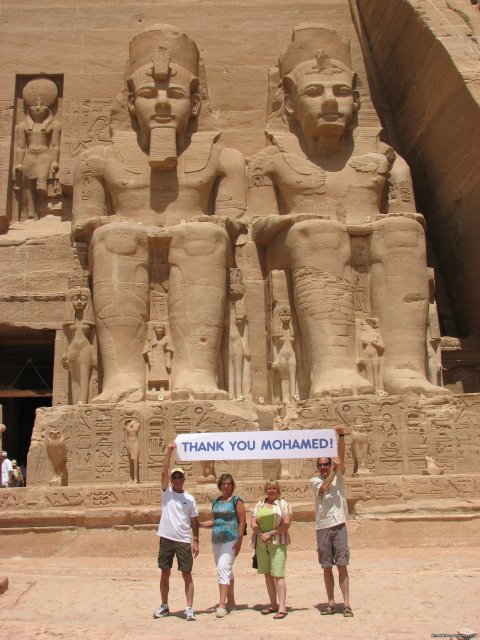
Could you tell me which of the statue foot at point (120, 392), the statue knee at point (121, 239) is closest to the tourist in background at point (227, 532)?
the statue foot at point (120, 392)

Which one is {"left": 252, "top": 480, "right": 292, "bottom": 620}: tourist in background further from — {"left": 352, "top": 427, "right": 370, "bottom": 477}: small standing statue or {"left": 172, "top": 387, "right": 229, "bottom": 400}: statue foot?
{"left": 172, "top": 387, "right": 229, "bottom": 400}: statue foot

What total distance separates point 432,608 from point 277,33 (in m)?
8.57

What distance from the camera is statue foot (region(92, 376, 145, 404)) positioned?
727cm

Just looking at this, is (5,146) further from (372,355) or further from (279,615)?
(279,615)

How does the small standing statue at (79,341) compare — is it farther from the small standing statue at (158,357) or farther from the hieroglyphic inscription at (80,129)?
Result: the hieroglyphic inscription at (80,129)

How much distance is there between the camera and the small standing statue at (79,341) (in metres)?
7.89

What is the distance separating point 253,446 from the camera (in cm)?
454

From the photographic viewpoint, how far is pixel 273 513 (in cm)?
410

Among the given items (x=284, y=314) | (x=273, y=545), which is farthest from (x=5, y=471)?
(x=273, y=545)

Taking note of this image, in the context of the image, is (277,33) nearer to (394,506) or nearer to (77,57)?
(77,57)

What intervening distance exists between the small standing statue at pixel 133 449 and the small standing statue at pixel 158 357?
2.63ft

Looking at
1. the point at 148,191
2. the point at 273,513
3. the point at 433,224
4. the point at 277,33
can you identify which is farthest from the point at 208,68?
the point at 273,513

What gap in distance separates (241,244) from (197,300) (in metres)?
1.31

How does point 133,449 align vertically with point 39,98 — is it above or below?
below
